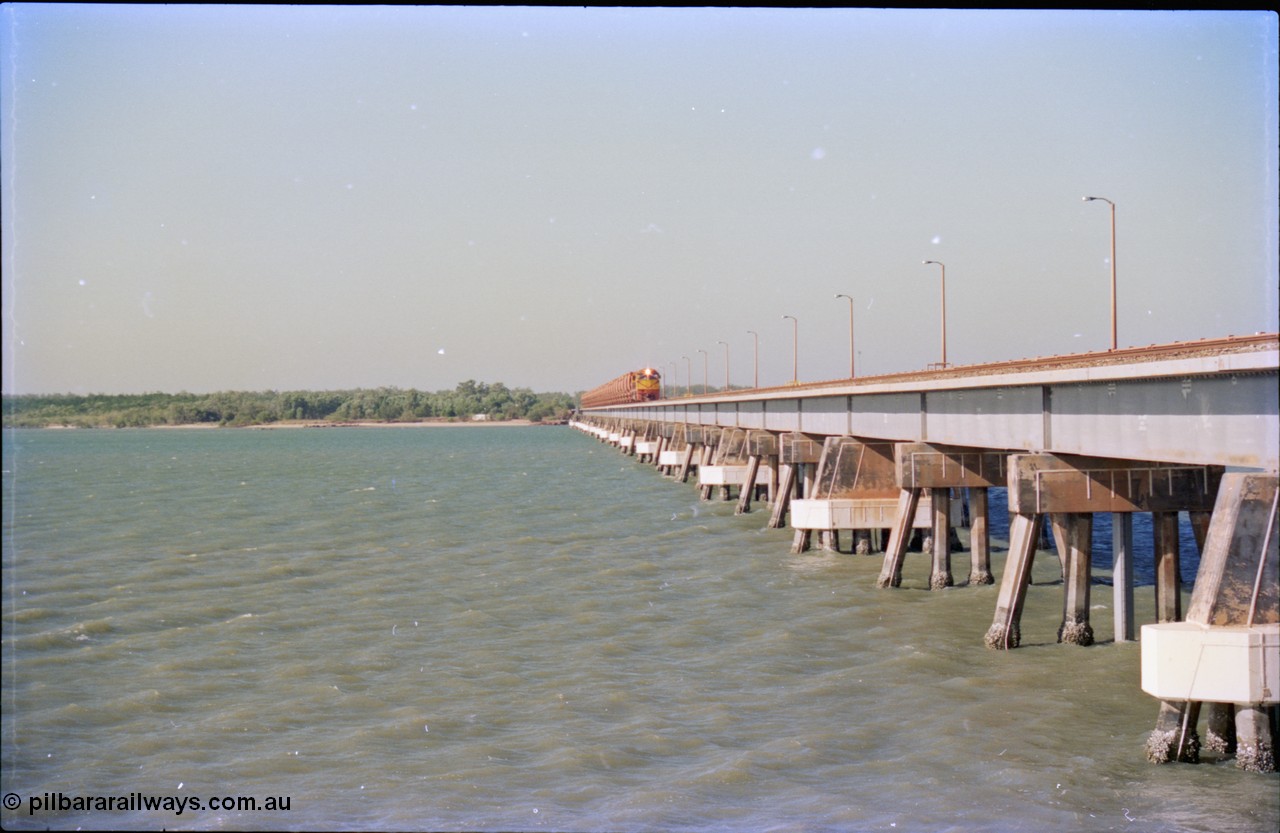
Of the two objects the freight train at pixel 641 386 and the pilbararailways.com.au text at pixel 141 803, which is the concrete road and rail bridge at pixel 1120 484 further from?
the freight train at pixel 641 386

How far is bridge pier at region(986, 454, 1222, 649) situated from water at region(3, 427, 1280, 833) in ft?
2.82

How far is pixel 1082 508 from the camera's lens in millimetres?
21078

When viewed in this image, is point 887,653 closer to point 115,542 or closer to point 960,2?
point 960,2

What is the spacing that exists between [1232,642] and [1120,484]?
7443 millimetres

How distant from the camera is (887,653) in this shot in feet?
72.9

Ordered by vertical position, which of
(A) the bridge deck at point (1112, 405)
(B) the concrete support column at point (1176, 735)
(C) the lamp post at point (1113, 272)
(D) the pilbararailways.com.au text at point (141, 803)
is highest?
(C) the lamp post at point (1113, 272)

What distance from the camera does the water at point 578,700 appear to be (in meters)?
14.2

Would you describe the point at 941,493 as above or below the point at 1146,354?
below

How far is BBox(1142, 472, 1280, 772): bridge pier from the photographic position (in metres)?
13.8

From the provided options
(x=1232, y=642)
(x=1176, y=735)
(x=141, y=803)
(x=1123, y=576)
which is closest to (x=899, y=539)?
(x=1123, y=576)

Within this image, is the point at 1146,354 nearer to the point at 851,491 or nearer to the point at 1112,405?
the point at 1112,405

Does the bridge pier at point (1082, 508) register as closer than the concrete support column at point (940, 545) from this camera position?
Yes

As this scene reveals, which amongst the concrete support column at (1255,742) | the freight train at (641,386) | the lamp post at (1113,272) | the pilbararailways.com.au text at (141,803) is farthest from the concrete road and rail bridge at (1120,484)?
the freight train at (641,386)

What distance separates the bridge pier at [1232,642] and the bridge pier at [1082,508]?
19.9 ft
